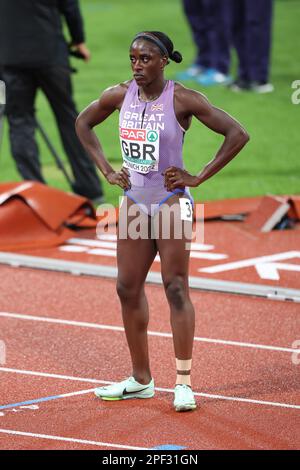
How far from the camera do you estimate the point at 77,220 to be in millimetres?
10523

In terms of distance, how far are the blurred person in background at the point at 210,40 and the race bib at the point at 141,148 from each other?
10053 mm

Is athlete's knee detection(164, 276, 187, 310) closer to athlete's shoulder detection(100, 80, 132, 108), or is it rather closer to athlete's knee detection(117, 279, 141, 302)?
athlete's knee detection(117, 279, 141, 302)

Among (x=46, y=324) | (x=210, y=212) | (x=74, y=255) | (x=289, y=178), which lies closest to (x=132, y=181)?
(x=46, y=324)

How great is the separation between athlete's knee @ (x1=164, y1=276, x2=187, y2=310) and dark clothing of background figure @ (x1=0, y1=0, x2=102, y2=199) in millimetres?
4602

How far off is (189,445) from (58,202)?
447 centimetres

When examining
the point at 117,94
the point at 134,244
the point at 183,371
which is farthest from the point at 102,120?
the point at 183,371

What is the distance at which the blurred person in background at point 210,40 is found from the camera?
1655 centimetres

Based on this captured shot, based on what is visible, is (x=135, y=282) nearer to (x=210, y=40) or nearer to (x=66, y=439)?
(x=66, y=439)

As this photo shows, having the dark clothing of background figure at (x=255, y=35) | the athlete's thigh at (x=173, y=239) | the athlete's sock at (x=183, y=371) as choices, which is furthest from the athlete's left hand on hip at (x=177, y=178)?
the dark clothing of background figure at (x=255, y=35)

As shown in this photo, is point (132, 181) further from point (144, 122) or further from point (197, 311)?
point (197, 311)

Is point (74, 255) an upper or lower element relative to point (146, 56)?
lower

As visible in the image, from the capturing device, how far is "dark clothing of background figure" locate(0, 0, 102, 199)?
1088 centimetres

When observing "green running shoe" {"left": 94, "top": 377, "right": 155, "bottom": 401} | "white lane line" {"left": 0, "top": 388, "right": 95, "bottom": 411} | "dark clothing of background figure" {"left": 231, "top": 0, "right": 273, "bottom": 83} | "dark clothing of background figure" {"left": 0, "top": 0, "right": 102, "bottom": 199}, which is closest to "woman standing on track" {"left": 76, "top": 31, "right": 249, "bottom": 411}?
"green running shoe" {"left": 94, "top": 377, "right": 155, "bottom": 401}

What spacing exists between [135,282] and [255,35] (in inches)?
382
